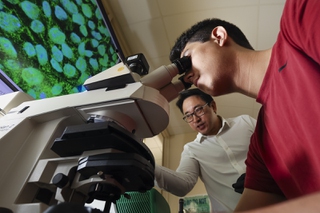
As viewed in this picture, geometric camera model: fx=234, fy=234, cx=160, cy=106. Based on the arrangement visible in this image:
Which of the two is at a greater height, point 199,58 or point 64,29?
point 64,29

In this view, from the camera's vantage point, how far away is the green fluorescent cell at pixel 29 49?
1205mm

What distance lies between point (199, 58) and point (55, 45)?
2.90ft

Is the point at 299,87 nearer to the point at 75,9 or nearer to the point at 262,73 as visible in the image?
the point at 262,73

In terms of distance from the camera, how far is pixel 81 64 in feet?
4.87

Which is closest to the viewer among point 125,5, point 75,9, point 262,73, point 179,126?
point 262,73

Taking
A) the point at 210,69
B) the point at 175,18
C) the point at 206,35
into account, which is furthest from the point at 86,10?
the point at 210,69

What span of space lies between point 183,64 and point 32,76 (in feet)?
2.79

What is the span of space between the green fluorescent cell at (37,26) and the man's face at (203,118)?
1084mm

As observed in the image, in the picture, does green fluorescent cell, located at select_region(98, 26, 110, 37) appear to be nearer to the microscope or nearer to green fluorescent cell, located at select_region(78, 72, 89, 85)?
green fluorescent cell, located at select_region(78, 72, 89, 85)

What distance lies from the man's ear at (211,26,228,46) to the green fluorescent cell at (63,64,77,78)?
877 mm

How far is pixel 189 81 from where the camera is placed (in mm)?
937

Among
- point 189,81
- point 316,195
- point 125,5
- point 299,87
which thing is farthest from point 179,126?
point 316,195

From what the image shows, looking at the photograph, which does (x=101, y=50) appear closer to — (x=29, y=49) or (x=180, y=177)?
(x=29, y=49)

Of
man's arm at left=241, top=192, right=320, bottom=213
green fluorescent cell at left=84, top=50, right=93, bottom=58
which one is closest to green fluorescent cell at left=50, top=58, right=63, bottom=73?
green fluorescent cell at left=84, top=50, right=93, bottom=58
